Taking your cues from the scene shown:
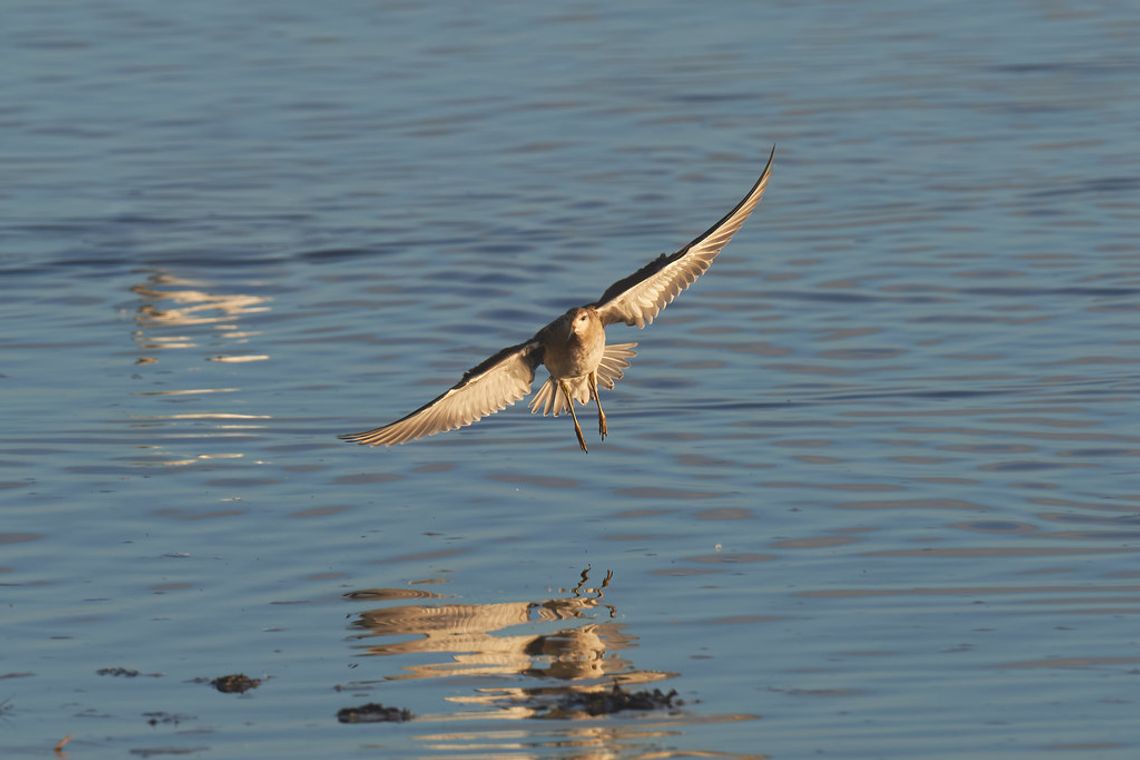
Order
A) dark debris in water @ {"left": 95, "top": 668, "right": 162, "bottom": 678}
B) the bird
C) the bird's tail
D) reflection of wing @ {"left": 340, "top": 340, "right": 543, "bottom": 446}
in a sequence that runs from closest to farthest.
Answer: dark debris in water @ {"left": 95, "top": 668, "right": 162, "bottom": 678} < reflection of wing @ {"left": 340, "top": 340, "right": 543, "bottom": 446} < the bird < the bird's tail

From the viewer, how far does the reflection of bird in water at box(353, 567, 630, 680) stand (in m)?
7.91

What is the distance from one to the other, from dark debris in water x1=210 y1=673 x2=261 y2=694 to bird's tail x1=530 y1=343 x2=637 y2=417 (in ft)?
11.4

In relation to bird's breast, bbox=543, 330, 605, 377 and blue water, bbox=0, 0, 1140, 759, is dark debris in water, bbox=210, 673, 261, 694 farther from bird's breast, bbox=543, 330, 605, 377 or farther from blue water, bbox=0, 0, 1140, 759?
bird's breast, bbox=543, 330, 605, 377

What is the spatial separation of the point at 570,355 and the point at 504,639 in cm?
237

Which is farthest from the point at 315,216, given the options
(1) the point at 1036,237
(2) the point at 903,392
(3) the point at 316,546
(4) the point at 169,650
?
(4) the point at 169,650

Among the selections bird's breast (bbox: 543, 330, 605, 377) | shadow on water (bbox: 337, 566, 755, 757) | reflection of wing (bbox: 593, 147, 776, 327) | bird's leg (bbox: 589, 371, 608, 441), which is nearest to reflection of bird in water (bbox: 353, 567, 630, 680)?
shadow on water (bbox: 337, 566, 755, 757)

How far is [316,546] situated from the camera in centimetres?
960

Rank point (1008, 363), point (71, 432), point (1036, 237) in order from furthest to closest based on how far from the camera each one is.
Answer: point (1036, 237)
point (1008, 363)
point (71, 432)

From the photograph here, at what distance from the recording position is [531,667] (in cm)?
795

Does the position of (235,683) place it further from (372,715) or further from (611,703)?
(611,703)

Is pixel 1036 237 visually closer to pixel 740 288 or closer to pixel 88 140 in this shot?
pixel 740 288

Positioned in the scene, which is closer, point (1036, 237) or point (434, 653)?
point (434, 653)

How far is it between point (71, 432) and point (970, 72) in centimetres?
1570

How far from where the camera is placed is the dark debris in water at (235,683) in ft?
24.8
